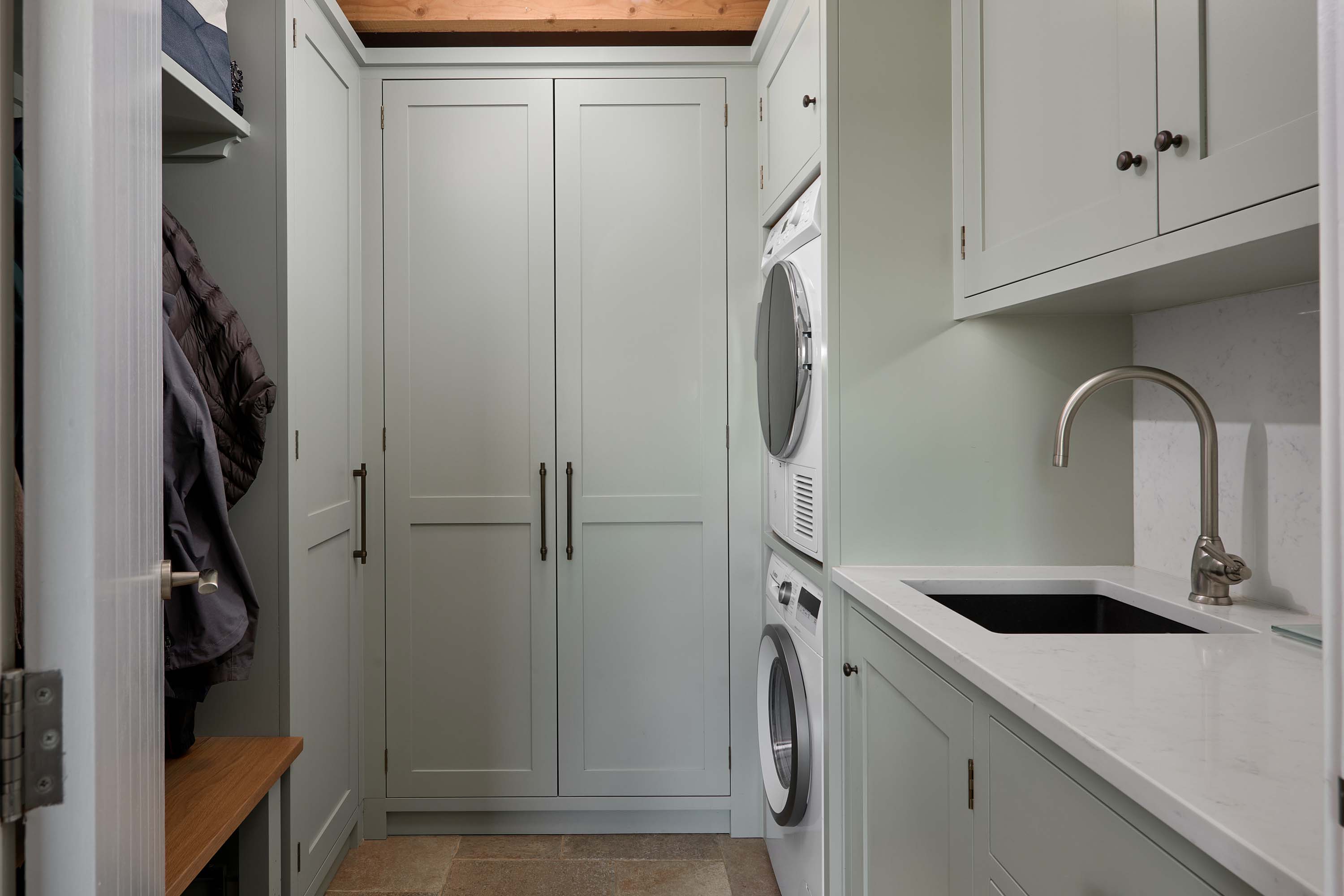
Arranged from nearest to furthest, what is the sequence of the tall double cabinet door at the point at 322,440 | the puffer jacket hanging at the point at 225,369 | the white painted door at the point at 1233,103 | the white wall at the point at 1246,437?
1. the white painted door at the point at 1233,103
2. the white wall at the point at 1246,437
3. the puffer jacket hanging at the point at 225,369
4. the tall double cabinet door at the point at 322,440

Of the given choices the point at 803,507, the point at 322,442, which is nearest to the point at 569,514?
the point at 322,442

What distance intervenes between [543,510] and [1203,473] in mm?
1685

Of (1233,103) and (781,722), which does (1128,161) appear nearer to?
(1233,103)

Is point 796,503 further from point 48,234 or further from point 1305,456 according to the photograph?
point 48,234

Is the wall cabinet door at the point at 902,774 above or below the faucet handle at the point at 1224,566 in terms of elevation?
below

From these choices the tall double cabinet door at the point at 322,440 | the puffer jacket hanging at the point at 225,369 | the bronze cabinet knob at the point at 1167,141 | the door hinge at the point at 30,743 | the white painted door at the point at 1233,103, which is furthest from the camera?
the tall double cabinet door at the point at 322,440

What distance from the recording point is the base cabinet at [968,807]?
73 centimetres

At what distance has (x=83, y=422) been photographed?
566 millimetres

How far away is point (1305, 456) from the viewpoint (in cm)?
124

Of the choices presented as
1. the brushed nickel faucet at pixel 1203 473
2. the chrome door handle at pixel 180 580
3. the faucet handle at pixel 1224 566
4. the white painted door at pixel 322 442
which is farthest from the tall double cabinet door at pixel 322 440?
the faucet handle at pixel 1224 566

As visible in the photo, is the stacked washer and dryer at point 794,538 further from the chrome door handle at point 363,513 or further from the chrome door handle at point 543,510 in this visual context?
the chrome door handle at point 363,513

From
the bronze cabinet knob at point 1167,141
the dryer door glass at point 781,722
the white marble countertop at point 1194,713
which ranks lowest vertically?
the dryer door glass at point 781,722

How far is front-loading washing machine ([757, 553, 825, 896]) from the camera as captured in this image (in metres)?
1.74

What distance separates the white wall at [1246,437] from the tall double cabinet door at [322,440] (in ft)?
6.18
